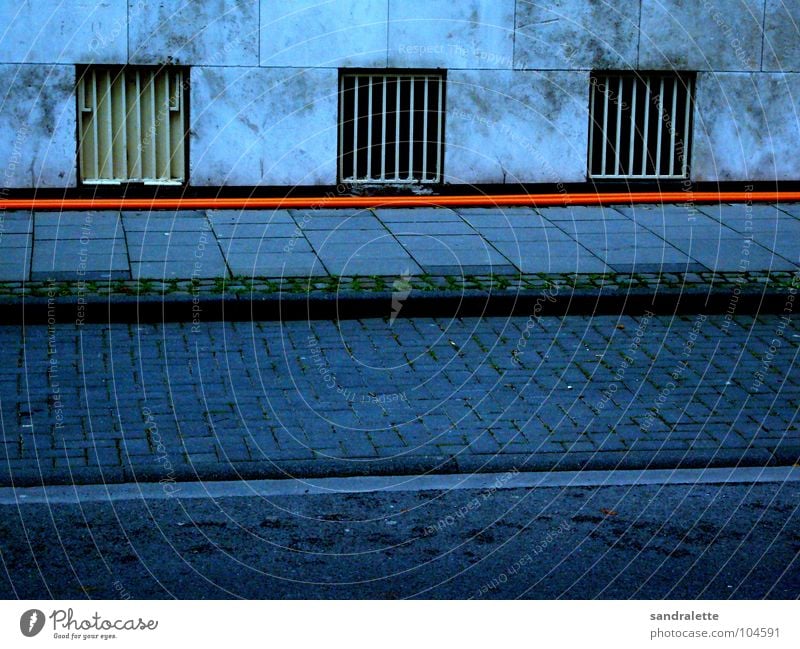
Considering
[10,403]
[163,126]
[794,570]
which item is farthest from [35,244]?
[794,570]

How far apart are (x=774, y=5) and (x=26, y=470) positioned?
860 centimetres

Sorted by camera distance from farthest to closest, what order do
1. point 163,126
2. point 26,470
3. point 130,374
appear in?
1. point 163,126
2. point 130,374
3. point 26,470

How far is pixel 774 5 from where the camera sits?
12.6 m

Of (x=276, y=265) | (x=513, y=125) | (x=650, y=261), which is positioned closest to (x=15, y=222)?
(x=276, y=265)

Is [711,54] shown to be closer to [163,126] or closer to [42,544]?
[163,126]

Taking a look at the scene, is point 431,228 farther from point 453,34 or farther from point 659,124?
point 659,124

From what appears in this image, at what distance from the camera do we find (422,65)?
12336 millimetres

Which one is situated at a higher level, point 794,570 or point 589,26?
point 589,26

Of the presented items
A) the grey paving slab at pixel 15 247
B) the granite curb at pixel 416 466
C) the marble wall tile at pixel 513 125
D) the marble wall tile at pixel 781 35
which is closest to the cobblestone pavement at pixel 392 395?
the granite curb at pixel 416 466

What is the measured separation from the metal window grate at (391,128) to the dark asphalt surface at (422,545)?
6.63m

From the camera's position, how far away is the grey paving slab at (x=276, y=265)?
31.9 ft

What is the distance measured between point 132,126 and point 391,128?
7.31 feet
